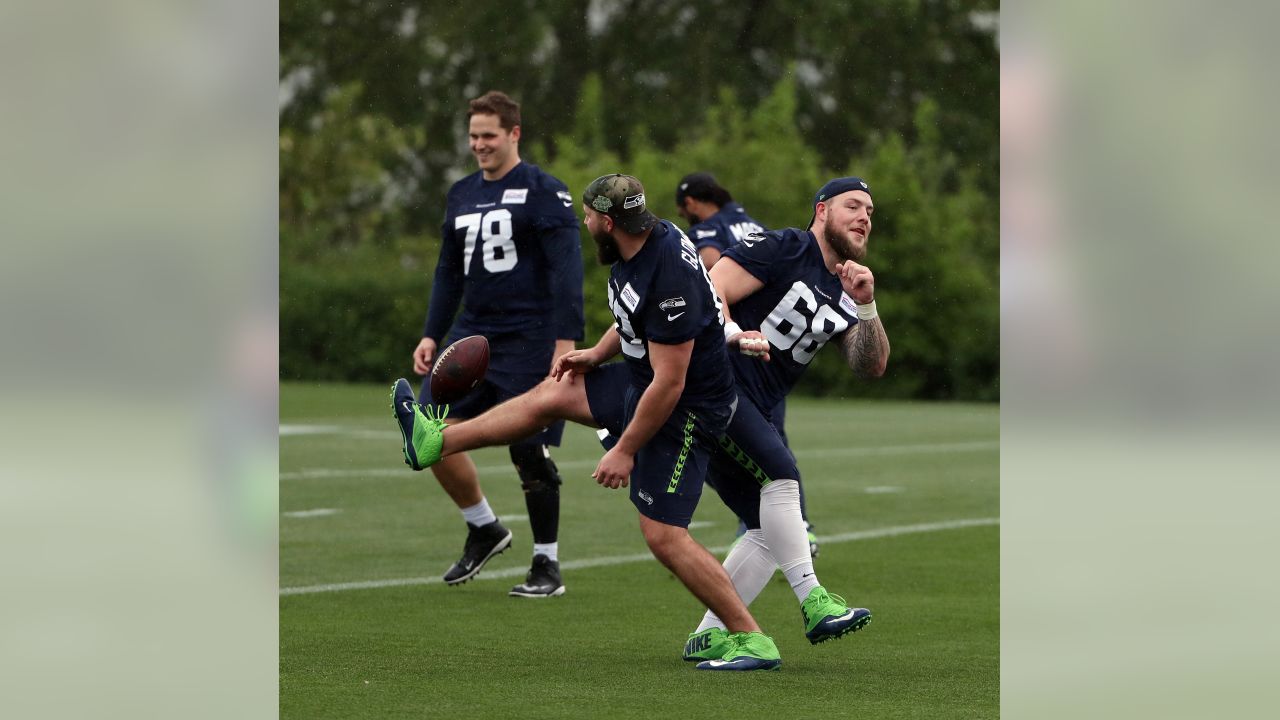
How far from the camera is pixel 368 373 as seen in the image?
31188mm

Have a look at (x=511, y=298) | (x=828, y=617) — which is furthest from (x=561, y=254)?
(x=828, y=617)

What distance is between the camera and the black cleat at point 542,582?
7.57 metres

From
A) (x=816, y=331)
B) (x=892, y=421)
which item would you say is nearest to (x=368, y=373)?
(x=892, y=421)

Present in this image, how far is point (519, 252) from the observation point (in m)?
7.77

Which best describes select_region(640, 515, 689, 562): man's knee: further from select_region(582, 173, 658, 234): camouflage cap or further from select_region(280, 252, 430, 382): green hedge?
select_region(280, 252, 430, 382): green hedge

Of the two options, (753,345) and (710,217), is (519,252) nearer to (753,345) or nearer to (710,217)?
(710,217)

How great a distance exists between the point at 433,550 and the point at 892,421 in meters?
13.7

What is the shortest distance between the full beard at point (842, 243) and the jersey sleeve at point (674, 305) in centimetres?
80

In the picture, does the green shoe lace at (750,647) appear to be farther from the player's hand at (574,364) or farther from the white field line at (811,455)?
the white field line at (811,455)
